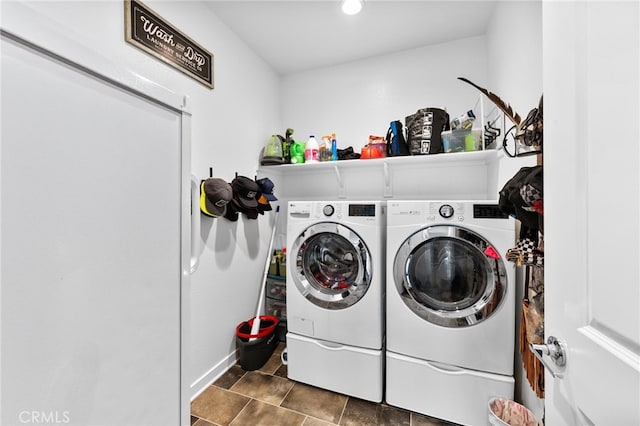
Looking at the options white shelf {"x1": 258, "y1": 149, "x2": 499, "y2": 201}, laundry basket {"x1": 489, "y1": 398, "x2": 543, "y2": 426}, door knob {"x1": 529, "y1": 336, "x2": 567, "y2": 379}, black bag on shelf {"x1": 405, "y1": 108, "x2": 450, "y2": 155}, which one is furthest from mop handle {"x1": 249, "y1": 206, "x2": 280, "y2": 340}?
door knob {"x1": 529, "y1": 336, "x2": 567, "y2": 379}

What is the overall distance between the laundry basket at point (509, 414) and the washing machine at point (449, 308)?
47 mm

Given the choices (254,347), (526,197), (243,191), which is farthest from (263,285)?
(526,197)

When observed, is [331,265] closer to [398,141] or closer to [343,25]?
[398,141]

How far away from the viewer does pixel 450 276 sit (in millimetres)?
1491

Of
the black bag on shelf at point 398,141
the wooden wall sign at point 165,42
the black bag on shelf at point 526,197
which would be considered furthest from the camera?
the black bag on shelf at point 398,141

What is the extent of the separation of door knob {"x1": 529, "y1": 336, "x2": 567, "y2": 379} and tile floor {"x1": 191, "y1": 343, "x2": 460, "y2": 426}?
1.25 m

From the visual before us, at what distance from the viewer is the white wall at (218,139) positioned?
1411mm

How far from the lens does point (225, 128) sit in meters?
1.96

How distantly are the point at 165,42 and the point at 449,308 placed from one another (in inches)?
89.4

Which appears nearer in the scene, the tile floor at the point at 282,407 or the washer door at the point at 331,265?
the tile floor at the point at 282,407

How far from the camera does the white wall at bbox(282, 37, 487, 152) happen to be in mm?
2158

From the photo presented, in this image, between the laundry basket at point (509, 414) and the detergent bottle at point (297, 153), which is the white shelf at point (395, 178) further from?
the laundry basket at point (509, 414)

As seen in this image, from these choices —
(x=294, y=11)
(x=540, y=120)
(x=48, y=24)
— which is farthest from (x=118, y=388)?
(x=294, y=11)

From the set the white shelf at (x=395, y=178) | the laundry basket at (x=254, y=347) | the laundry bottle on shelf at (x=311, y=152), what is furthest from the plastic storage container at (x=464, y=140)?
the laundry basket at (x=254, y=347)
